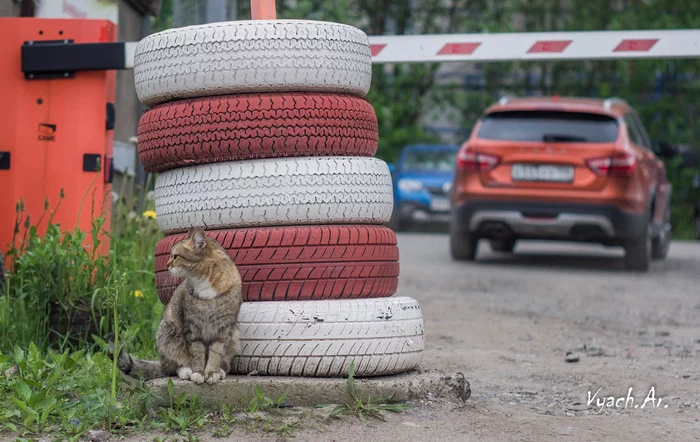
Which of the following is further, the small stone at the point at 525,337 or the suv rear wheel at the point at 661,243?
the suv rear wheel at the point at 661,243

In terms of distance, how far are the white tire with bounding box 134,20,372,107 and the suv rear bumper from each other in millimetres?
7746

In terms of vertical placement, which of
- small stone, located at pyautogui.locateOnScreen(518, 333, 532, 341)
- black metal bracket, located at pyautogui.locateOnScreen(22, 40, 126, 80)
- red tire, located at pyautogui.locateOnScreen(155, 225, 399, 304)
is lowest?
small stone, located at pyautogui.locateOnScreen(518, 333, 532, 341)

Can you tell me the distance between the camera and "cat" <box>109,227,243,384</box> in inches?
177

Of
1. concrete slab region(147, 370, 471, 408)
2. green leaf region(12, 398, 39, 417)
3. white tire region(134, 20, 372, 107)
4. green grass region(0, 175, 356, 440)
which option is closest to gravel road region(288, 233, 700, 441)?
concrete slab region(147, 370, 471, 408)

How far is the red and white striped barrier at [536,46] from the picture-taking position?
7738 mm

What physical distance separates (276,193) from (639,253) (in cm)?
867

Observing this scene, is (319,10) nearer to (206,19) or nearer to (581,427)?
(206,19)

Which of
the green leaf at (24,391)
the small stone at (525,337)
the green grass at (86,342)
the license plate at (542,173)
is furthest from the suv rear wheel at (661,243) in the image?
the green leaf at (24,391)

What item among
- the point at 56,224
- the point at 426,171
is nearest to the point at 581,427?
the point at 56,224

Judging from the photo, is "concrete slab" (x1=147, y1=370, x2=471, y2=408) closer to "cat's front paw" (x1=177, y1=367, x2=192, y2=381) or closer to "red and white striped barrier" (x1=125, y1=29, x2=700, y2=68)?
"cat's front paw" (x1=177, y1=367, x2=192, y2=381)

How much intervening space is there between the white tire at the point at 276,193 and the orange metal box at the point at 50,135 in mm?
1843

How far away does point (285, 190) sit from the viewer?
4.72 m

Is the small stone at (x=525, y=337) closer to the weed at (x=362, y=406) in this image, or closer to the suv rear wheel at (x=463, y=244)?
the weed at (x=362, y=406)

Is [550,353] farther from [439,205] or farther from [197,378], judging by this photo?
[439,205]
